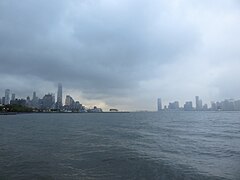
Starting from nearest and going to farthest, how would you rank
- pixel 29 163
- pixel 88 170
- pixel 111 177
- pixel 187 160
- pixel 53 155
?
pixel 111 177 < pixel 88 170 < pixel 29 163 < pixel 187 160 < pixel 53 155

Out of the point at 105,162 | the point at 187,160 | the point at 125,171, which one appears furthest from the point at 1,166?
the point at 187,160

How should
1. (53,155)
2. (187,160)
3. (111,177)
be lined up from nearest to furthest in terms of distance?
(111,177), (187,160), (53,155)

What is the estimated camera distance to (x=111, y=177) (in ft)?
66.8

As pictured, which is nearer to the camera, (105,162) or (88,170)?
(88,170)

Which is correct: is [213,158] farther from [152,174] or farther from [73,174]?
[73,174]

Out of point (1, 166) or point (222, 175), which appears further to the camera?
point (1, 166)

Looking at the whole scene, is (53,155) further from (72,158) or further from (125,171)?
(125,171)

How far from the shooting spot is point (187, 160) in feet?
90.4

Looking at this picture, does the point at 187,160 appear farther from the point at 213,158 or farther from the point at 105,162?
the point at 105,162

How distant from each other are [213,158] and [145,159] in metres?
7.87

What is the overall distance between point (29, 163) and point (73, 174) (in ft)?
20.9

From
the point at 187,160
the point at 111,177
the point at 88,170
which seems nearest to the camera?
the point at 111,177

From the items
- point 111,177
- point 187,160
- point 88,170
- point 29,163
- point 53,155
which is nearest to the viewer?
point 111,177

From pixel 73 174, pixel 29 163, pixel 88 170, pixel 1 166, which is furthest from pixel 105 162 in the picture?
pixel 1 166
